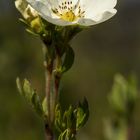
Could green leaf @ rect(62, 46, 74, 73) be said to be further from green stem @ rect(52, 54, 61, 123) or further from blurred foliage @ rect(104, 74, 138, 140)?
blurred foliage @ rect(104, 74, 138, 140)

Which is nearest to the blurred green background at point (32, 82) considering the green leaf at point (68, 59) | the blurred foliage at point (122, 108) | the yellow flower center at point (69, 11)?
the blurred foliage at point (122, 108)

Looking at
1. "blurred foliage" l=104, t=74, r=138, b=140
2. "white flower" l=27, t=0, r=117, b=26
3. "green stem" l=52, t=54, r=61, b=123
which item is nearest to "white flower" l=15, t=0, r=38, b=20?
"white flower" l=27, t=0, r=117, b=26

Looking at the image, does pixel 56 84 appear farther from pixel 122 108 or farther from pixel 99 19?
pixel 122 108

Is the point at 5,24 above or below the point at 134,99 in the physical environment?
below

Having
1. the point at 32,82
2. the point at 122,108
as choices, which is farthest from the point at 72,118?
the point at 32,82

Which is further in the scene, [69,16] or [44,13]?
[69,16]

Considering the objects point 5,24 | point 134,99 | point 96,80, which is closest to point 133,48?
point 96,80

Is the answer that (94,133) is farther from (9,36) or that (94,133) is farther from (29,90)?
(29,90)
